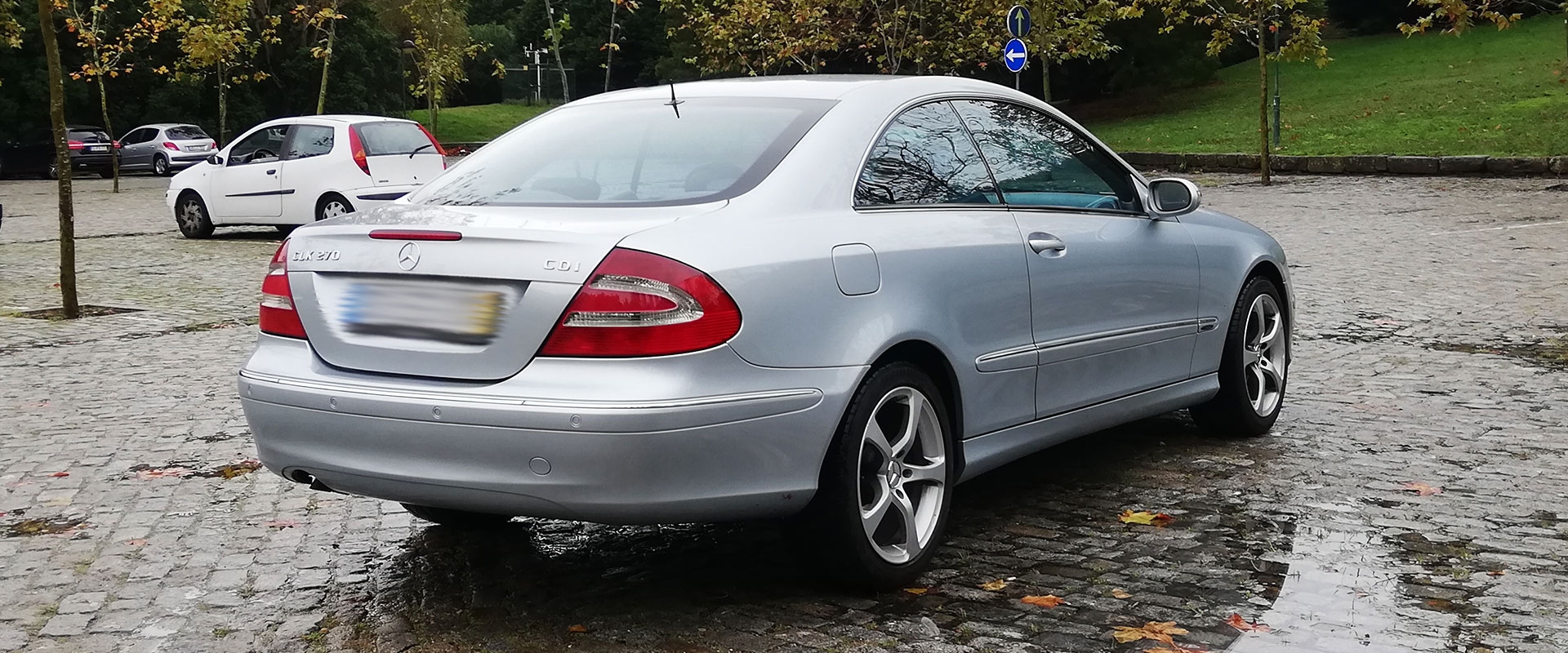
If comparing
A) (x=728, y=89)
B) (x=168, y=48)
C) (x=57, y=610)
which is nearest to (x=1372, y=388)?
(x=728, y=89)

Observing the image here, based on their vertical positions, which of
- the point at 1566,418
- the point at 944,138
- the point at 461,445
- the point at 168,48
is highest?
the point at 168,48

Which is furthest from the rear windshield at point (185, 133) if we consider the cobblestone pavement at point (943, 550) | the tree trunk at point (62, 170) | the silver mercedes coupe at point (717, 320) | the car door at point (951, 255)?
the car door at point (951, 255)

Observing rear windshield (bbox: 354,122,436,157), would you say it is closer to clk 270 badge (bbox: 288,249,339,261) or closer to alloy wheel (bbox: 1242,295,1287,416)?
alloy wheel (bbox: 1242,295,1287,416)

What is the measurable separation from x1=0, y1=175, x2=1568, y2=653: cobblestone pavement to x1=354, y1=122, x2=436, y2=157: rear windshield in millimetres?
10199

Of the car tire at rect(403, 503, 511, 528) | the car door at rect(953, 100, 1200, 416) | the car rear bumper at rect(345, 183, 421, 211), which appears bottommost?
the car tire at rect(403, 503, 511, 528)

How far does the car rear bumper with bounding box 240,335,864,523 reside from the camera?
3.91 m

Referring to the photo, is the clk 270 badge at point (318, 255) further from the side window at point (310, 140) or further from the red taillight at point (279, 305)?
the side window at point (310, 140)

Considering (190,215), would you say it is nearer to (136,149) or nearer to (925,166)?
(925,166)

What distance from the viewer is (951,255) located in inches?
188

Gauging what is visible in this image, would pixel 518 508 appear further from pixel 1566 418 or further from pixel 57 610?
pixel 1566 418

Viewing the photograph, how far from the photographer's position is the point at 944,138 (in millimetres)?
5184

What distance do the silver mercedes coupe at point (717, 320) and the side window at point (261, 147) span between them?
1452 centimetres

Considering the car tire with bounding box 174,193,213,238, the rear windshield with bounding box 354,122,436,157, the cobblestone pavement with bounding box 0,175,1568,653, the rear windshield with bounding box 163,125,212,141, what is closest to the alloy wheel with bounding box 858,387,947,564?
the cobblestone pavement with bounding box 0,175,1568,653

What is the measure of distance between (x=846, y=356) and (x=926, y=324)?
39 cm
